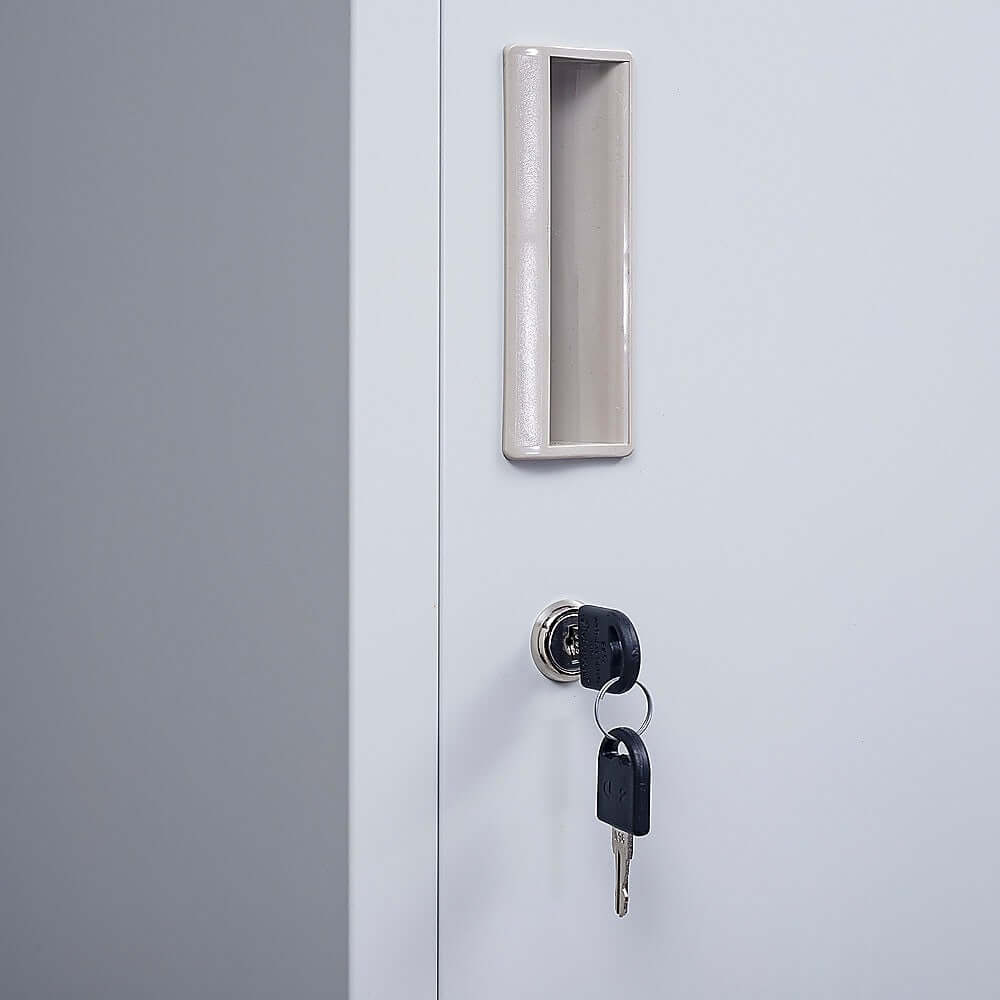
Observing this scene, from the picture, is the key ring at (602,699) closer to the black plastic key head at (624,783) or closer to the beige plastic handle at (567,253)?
the black plastic key head at (624,783)

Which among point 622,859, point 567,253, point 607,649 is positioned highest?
point 567,253

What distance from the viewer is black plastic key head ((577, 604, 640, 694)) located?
0.52 m
